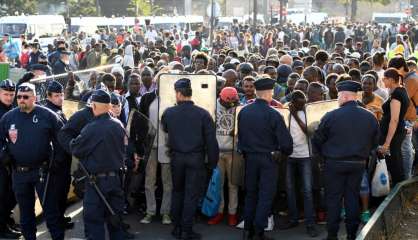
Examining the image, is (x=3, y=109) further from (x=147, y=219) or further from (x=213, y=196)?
(x=213, y=196)

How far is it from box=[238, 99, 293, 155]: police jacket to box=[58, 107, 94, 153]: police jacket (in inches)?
70.6

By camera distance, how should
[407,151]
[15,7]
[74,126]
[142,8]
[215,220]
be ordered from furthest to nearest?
[142,8] < [15,7] < [407,151] < [215,220] < [74,126]

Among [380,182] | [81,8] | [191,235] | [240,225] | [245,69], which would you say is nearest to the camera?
[191,235]

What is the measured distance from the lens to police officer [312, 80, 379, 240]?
8383mm

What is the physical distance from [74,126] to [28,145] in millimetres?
567

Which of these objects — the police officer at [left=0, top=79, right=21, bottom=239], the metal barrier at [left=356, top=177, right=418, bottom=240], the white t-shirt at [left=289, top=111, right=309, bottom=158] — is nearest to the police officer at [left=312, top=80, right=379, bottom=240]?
the metal barrier at [left=356, top=177, right=418, bottom=240]

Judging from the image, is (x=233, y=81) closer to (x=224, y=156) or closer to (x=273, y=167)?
(x=224, y=156)

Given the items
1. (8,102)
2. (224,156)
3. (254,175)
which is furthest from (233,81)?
(8,102)

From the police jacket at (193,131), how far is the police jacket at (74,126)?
109cm

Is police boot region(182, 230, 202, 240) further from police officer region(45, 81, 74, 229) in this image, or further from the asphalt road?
police officer region(45, 81, 74, 229)

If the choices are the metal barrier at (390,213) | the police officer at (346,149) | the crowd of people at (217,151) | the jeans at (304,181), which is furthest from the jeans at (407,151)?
the police officer at (346,149)

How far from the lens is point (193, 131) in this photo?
8875 mm

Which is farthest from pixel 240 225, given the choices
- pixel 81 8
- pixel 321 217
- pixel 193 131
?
pixel 81 8

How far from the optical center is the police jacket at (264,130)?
8.68 m
